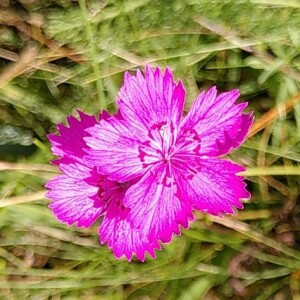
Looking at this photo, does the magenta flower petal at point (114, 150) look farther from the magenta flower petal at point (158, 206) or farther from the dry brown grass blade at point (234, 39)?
the dry brown grass blade at point (234, 39)

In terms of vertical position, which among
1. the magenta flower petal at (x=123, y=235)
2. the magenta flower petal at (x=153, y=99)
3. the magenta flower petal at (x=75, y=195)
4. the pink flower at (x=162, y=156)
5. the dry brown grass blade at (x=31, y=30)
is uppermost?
the dry brown grass blade at (x=31, y=30)

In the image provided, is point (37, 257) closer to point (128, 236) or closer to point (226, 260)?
point (226, 260)

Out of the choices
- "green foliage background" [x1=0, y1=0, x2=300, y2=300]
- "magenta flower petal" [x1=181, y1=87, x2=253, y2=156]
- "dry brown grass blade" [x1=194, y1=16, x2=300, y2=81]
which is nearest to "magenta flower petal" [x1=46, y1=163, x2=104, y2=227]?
"magenta flower petal" [x1=181, y1=87, x2=253, y2=156]

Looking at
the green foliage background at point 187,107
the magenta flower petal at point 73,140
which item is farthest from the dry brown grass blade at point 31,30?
the magenta flower petal at point 73,140

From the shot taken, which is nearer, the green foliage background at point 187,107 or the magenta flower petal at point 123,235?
the magenta flower petal at point 123,235

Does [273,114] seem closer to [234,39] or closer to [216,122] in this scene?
[234,39]

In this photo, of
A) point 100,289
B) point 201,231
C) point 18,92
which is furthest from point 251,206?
point 18,92
